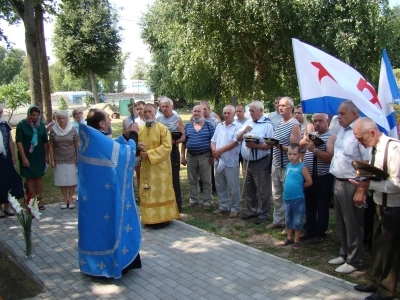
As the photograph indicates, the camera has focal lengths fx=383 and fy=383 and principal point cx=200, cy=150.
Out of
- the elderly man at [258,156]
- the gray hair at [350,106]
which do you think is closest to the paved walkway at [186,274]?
the elderly man at [258,156]

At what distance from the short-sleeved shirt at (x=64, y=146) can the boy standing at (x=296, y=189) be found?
403 cm

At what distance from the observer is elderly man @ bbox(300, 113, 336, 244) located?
4.88 meters

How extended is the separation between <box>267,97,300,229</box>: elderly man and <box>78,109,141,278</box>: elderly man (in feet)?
7.89

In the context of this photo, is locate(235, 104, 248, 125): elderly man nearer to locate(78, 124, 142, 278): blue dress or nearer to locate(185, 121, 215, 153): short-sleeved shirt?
locate(185, 121, 215, 153): short-sleeved shirt

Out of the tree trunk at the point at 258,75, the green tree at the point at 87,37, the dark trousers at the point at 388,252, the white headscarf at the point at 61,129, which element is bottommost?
the dark trousers at the point at 388,252

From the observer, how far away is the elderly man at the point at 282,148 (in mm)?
5543

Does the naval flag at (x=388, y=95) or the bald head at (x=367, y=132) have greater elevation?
the naval flag at (x=388, y=95)

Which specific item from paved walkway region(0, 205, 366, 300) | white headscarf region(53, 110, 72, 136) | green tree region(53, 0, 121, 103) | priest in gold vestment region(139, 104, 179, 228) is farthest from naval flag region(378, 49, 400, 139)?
green tree region(53, 0, 121, 103)

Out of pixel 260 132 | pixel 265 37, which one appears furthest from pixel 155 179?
pixel 265 37

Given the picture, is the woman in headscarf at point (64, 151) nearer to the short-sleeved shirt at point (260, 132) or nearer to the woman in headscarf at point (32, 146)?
the woman in headscarf at point (32, 146)

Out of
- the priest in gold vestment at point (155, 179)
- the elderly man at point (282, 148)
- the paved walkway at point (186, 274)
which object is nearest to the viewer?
the paved walkway at point (186, 274)

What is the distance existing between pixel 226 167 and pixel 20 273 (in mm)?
3545

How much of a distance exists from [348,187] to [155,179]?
2.91 meters

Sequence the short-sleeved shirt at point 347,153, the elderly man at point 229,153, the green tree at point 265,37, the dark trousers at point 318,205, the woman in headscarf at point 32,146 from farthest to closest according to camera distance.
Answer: the green tree at point 265,37, the woman in headscarf at point 32,146, the elderly man at point 229,153, the dark trousers at point 318,205, the short-sleeved shirt at point 347,153
